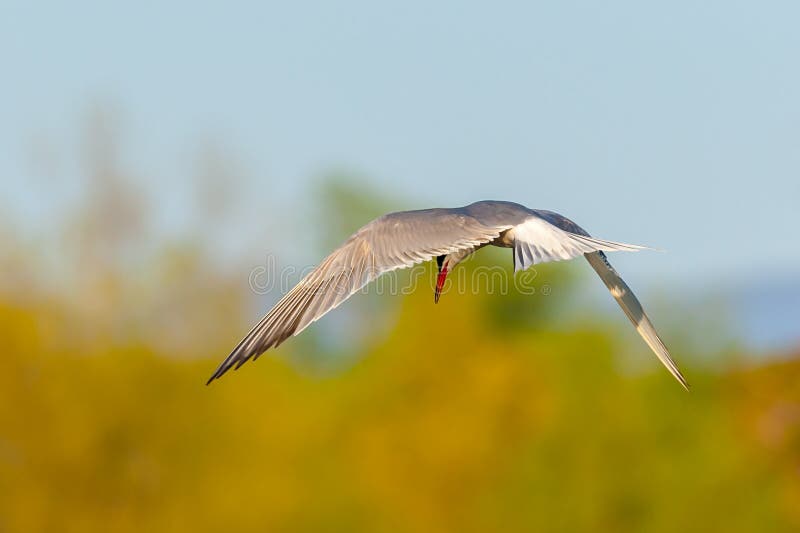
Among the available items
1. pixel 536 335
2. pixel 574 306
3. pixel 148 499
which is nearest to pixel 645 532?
pixel 148 499

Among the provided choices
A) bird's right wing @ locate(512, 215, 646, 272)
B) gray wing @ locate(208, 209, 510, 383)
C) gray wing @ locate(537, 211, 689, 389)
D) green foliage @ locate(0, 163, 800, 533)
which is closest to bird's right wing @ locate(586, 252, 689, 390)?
gray wing @ locate(537, 211, 689, 389)

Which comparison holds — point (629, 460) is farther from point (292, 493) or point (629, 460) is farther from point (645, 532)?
point (292, 493)

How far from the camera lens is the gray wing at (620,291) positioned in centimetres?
727

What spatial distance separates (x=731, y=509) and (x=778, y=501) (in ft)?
4.15

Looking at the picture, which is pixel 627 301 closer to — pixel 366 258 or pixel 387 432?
pixel 366 258

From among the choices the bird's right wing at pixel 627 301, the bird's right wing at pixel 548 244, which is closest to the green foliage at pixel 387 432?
the bird's right wing at pixel 627 301

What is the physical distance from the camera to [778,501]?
17.4 meters

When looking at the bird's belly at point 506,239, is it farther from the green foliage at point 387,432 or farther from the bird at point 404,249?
the green foliage at point 387,432

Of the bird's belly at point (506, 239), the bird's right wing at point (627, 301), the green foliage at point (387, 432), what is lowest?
the green foliage at point (387, 432)

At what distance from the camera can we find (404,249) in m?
6.62

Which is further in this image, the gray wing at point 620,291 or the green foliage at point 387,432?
the green foliage at point 387,432

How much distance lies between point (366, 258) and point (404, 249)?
0.19 metres

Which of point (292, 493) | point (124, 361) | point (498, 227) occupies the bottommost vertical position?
point (292, 493)

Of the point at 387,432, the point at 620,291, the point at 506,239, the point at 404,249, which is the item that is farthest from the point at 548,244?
the point at 387,432
